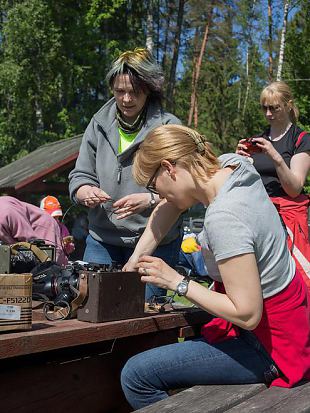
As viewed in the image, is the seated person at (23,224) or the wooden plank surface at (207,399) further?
the seated person at (23,224)

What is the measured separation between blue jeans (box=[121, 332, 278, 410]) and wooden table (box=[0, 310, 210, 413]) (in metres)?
0.18

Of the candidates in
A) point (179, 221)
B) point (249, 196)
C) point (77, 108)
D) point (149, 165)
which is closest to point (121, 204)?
point (179, 221)

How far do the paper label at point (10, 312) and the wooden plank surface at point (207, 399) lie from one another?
513mm

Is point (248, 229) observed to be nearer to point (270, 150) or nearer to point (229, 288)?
point (229, 288)

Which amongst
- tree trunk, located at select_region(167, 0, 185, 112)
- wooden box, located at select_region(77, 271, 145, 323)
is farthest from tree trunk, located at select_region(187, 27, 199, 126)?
wooden box, located at select_region(77, 271, 145, 323)

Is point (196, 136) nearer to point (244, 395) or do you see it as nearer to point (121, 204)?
point (121, 204)

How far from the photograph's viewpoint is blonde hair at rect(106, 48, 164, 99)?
315 centimetres

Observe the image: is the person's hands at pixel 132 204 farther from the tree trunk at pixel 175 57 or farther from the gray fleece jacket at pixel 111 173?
the tree trunk at pixel 175 57

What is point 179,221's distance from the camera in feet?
10.6

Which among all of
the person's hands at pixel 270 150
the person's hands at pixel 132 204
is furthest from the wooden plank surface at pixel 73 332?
Result: the person's hands at pixel 270 150

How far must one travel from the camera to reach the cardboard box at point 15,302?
2104 millimetres

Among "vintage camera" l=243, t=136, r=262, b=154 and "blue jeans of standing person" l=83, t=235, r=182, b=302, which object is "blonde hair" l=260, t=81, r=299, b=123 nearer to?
"vintage camera" l=243, t=136, r=262, b=154

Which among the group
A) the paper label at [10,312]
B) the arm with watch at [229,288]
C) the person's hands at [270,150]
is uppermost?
the person's hands at [270,150]

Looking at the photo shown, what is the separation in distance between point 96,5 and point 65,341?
25.2m
